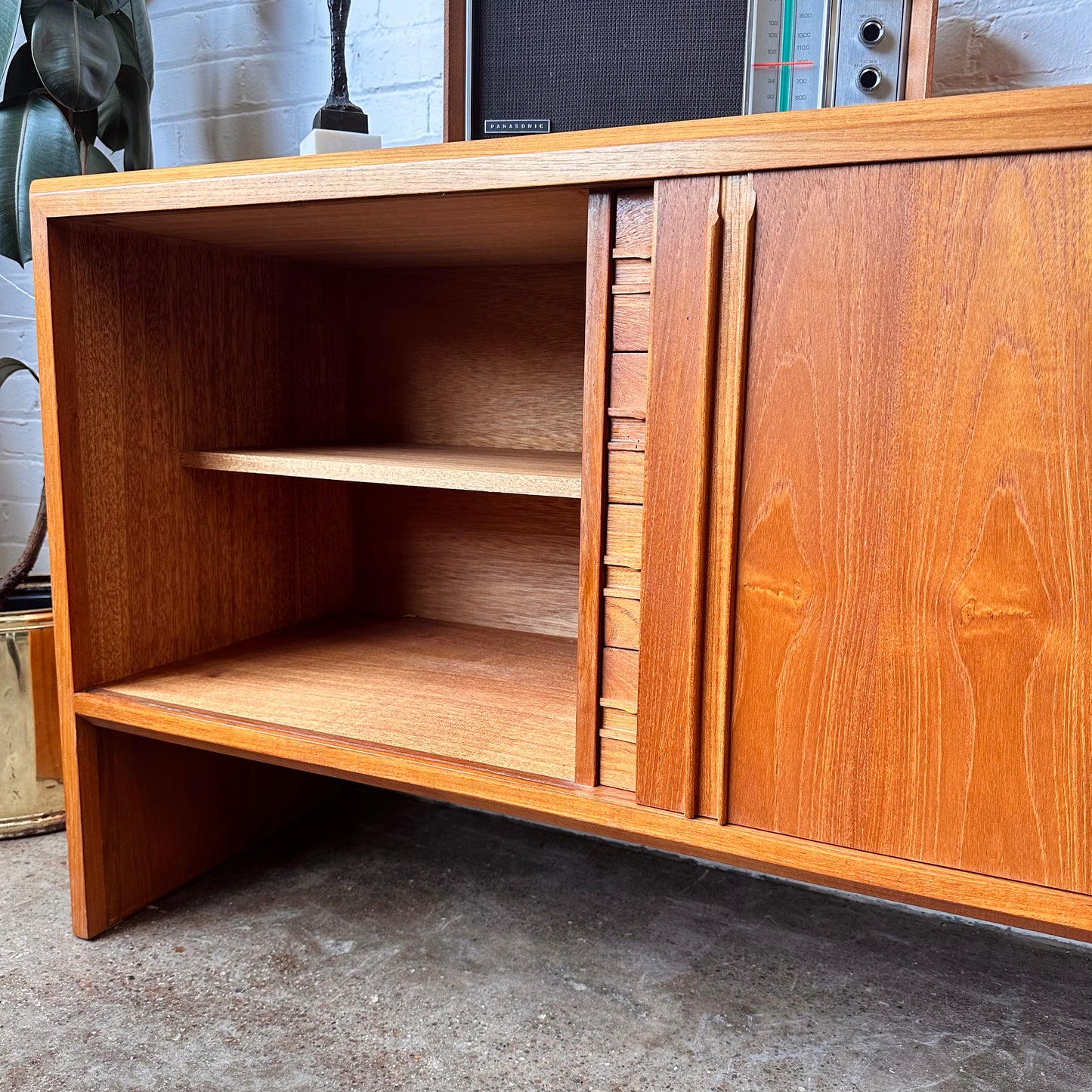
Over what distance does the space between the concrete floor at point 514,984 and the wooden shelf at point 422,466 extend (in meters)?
0.56

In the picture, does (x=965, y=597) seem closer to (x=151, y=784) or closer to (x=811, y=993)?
(x=811, y=993)

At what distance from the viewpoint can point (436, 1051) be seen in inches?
38.7

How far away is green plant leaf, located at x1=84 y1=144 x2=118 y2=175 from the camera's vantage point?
4.96ft

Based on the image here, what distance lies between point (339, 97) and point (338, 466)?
0.51m

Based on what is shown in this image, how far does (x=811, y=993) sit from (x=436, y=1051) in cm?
43

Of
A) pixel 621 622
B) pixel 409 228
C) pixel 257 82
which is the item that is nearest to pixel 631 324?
pixel 621 622

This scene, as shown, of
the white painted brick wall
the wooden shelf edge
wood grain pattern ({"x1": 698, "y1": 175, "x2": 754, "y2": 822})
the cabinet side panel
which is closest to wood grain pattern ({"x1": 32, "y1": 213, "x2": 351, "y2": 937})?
the cabinet side panel

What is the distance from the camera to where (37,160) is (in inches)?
55.4

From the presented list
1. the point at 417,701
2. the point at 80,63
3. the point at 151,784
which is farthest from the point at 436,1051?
the point at 80,63

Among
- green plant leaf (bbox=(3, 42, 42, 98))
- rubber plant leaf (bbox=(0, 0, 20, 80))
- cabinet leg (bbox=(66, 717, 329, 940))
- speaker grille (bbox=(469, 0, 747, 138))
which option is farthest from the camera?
green plant leaf (bbox=(3, 42, 42, 98))

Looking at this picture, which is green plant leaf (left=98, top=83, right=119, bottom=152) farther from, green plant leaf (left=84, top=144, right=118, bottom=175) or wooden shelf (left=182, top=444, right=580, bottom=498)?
wooden shelf (left=182, top=444, right=580, bottom=498)

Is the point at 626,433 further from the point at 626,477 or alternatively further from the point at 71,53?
the point at 71,53

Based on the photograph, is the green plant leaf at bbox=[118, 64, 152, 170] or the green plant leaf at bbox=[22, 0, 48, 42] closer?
the green plant leaf at bbox=[22, 0, 48, 42]

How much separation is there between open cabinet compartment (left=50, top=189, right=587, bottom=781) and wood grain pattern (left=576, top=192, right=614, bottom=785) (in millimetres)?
48
